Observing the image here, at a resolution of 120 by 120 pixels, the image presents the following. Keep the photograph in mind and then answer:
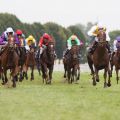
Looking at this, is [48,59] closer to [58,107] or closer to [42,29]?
[58,107]

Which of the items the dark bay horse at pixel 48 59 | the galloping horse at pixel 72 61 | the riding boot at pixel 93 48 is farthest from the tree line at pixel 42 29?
the riding boot at pixel 93 48

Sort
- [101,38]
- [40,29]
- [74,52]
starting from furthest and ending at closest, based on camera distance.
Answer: [40,29] → [74,52] → [101,38]

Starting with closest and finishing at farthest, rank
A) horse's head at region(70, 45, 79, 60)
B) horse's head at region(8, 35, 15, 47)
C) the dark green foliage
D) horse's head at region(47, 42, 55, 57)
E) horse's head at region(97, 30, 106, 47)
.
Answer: horse's head at region(97, 30, 106, 47), horse's head at region(8, 35, 15, 47), horse's head at region(47, 42, 55, 57), horse's head at region(70, 45, 79, 60), the dark green foliage

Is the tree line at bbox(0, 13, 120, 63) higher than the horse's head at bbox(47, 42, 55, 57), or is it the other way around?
the tree line at bbox(0, 13, 120, 63)

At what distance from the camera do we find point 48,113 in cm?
1162

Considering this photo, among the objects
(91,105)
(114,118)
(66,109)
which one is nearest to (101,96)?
(91,105)

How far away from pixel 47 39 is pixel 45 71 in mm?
1461

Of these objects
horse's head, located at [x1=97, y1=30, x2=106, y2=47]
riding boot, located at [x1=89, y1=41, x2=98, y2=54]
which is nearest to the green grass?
horse's head, located at [x1=97, y1=30, x2=106, y2=47]

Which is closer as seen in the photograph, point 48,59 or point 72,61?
point 48,59

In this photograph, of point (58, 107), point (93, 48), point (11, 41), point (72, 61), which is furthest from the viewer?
point (72, 61)

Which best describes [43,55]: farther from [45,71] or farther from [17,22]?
[17,22]

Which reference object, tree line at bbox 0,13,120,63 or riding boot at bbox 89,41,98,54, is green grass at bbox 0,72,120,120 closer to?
riding boot at bbox 89,41,98,54

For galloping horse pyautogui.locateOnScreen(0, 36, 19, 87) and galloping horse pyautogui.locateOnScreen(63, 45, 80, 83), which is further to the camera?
galloping horse pyautogui.locateOnScreen(63, 45, 80, 83)

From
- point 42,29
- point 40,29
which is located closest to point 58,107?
point 40,29
